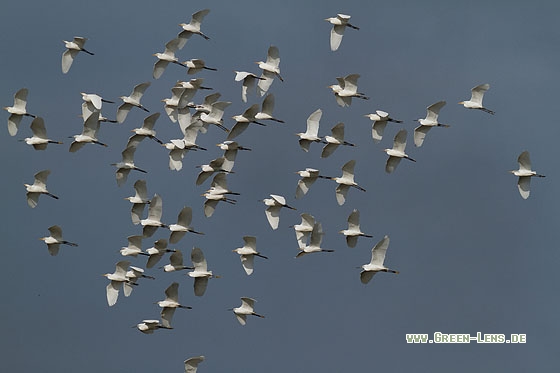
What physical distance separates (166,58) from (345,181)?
989 centimetres

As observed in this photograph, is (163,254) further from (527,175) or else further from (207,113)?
(527,175)

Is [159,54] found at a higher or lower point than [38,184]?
higher

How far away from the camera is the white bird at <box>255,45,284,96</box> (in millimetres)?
82625

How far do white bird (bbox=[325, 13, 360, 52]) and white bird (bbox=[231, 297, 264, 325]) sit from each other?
39.0 ft

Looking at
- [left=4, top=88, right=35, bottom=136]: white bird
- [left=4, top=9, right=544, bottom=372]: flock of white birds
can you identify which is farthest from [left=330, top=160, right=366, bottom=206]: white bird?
[left=4, top=88, right=35, bottom=136]: white bird

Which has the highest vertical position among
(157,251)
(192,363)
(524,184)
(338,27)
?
(338,27)

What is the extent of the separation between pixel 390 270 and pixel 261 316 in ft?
20.5

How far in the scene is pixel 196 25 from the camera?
8444 cm

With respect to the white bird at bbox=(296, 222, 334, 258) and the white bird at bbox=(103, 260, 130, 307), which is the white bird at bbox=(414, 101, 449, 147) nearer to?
the white bird at bbox=(296, 222, 334, 258)

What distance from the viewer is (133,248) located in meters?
86.1

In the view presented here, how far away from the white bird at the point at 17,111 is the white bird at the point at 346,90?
13.7 m

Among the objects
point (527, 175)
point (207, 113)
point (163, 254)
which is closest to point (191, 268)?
point (163, 254)

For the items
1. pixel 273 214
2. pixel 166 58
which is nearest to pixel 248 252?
pixel 273 214

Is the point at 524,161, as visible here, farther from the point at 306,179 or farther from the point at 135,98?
the point at 135,98
